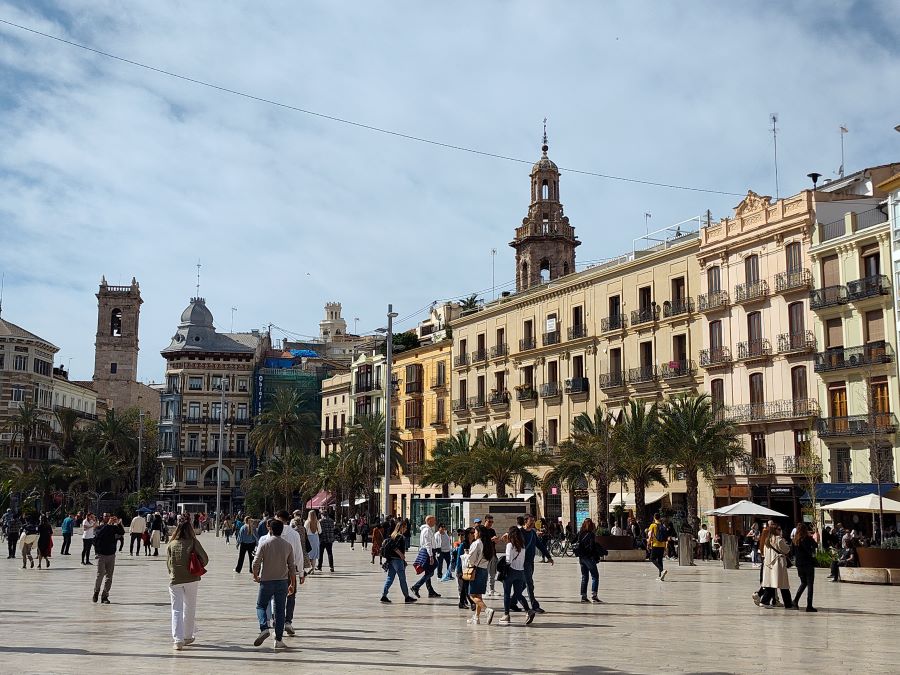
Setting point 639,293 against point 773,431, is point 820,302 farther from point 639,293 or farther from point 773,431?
point 639,293

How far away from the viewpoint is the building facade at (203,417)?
10031cm

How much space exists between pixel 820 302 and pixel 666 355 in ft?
30.9

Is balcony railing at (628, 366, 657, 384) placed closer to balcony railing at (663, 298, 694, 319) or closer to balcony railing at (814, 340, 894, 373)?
balcony railing at (663, 298, 694, 319)

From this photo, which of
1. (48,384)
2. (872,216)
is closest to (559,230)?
(872,216)

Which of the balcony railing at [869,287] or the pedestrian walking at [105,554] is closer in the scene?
the pedestrian walking at [105,554]

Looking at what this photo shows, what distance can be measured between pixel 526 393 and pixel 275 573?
47651mm

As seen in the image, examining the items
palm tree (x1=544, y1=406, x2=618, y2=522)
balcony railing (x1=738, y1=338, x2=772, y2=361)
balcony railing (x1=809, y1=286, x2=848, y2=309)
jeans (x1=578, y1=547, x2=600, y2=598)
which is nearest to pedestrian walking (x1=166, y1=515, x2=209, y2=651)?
jeans (x1=578, y1=547, x2=600, y2=598)

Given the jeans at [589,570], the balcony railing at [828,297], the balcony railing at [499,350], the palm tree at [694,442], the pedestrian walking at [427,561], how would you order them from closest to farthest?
Answer: the jeans at [589,570], the pedestrian walking at [427,561], the palm tree at [694,442], the balcony railing at [828,297], the balcony railing at [499,350]

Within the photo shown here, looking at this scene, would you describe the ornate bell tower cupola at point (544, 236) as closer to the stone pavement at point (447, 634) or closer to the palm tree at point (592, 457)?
the palm tree at point (592, 457)

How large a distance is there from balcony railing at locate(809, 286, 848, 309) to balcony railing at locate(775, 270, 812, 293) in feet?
2.10

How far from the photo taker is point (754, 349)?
45.9 meters

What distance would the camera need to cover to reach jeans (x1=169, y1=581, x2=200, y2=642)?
12.5 metres

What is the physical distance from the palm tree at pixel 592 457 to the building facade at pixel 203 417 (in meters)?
57.2

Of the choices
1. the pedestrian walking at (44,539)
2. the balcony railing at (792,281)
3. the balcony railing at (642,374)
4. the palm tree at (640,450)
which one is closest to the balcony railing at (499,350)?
the balcony railing at (642,374)
